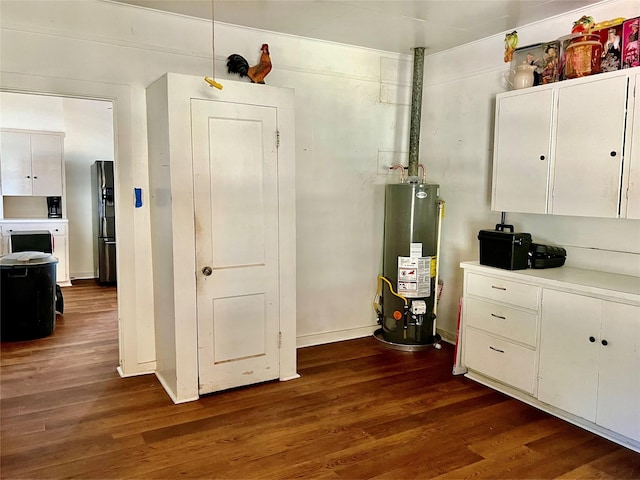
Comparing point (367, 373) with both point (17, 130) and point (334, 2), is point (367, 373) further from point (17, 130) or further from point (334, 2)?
point (17, 130)

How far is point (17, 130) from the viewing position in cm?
661

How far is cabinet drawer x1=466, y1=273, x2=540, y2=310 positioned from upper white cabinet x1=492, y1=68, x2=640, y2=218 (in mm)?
559

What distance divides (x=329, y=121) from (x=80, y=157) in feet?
16.3

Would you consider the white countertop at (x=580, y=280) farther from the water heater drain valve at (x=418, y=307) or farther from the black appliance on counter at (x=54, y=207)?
the black appliance on counter at (x=54, y=207)

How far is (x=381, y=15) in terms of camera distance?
11.4ft

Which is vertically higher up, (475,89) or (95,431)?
(475,89)

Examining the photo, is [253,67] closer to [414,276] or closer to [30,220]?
[414,276]

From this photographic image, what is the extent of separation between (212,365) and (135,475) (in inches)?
38.3

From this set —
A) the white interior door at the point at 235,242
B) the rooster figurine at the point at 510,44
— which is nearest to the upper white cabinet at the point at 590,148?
the rooster figurine at the point at 510,44

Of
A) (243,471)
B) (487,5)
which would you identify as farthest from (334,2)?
(243,471)

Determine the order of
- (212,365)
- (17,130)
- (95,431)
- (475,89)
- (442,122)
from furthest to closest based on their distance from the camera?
(17,130), (442,122), (475,89), (212,365), (95,431)

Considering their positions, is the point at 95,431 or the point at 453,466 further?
the point at 95,431

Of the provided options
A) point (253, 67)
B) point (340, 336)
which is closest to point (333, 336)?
point (340, 336)

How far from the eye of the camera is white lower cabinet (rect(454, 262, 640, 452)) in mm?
2561
